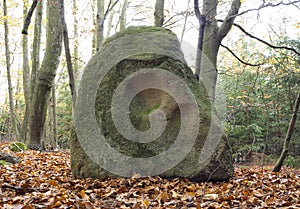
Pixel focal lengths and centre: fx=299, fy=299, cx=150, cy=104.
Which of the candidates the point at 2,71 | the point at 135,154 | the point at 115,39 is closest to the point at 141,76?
the point at 115,39

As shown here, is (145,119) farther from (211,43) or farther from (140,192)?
(211,43)

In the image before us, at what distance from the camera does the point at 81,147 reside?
443 cm

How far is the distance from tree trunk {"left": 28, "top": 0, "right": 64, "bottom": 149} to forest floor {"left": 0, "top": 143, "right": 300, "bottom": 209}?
10.7ft

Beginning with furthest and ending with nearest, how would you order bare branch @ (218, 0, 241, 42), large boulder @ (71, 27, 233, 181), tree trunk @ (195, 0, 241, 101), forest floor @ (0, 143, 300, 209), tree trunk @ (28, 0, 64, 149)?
tree trunk @ (28, 0, 64, 149)
tree trunk @ (195, 0, 241, 101)
bare branch @ (218, 0, 241, 42)
large boulder @ (71, 27, 233, 181)
forest floor @ (0, 143, 300, 209)

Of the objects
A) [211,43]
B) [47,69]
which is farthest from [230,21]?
[47,69]

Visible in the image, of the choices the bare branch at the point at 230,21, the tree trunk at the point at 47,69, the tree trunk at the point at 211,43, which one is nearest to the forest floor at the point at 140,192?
the tree trunk at the point at 211,43

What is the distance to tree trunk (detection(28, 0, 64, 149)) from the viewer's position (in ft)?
25.2

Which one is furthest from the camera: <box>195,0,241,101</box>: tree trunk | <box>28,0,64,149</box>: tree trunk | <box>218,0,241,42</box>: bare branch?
<box>28,0,64,149</box>: tree trunk

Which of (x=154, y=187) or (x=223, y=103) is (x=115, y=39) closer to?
(x=154, y=187)

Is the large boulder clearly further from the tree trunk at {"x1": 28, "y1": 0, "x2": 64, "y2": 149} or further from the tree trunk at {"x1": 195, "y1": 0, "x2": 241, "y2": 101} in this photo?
the tree trunk at {"x1": 28, "y1": 0, "x2": 64, "y2": 149}

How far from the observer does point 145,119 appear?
4.45 meters

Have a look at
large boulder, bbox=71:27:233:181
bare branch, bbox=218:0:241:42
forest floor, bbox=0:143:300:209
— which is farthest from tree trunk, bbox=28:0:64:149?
bare branch, bbox=218:0:241:42

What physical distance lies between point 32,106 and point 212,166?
18.0 feet

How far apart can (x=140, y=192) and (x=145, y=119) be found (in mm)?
1250
